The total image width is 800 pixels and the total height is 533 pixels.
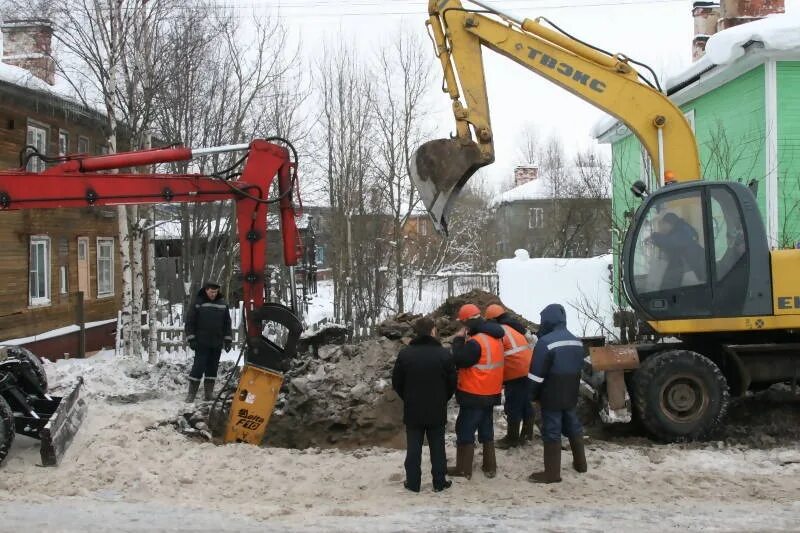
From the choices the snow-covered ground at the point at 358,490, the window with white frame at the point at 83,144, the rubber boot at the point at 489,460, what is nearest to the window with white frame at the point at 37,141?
the window with white frame at the point at 83,144

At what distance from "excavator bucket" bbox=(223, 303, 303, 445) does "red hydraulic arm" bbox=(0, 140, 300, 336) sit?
21cm

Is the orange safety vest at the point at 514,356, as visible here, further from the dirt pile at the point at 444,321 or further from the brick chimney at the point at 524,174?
the brick chimney at the point at 524,174

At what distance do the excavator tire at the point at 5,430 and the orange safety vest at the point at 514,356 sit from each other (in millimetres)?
4764

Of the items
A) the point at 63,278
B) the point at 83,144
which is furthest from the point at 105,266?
the point at 83,144

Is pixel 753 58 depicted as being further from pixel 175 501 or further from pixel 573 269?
pixel 175 501

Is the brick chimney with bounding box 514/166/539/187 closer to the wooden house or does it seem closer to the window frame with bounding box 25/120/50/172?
the wooden house

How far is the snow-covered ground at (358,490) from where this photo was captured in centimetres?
566

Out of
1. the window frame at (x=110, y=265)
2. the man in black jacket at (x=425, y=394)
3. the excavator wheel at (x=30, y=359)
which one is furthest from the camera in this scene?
the window frame at (x=110, y=265)

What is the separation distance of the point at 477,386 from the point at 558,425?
814 millimetres

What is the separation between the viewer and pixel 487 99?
8.82 metres

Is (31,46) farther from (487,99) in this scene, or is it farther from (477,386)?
(477,386)

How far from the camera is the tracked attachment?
23.3ft

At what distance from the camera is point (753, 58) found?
13.8 metres

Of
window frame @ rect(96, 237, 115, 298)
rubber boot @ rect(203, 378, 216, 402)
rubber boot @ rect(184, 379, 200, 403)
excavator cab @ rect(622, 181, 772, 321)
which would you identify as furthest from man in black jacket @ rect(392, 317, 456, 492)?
window frame @ rect(96, 237, 115, 298)
